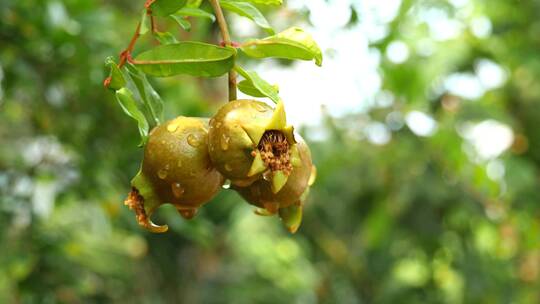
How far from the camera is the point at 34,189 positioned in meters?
2.22

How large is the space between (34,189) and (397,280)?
7.86 feet

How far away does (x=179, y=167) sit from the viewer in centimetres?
89

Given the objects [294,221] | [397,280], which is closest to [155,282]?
[397,280]

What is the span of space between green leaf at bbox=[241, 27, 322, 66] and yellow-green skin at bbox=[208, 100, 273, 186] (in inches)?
3.9

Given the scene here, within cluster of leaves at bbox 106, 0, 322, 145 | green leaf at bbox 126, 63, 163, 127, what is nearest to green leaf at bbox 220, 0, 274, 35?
cluster of leaves at bbox 106, 0, 322, 145

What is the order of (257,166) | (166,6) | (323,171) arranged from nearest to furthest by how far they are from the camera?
(257,166)
(166,6)
(323,171)

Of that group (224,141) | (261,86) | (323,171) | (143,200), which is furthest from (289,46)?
(323,171)

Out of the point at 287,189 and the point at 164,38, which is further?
the point at 164,38

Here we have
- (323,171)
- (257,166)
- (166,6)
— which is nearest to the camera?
(257,166)

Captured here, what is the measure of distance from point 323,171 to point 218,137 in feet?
7.36

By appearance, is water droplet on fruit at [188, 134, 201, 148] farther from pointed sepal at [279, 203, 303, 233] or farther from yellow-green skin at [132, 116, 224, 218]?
pointed sepal at [279, 203, 303, 233]

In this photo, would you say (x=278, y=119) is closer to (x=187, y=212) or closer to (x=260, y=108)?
(x=260, y=108)

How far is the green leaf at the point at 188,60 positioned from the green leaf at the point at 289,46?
5cm

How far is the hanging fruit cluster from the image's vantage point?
0.85 m
